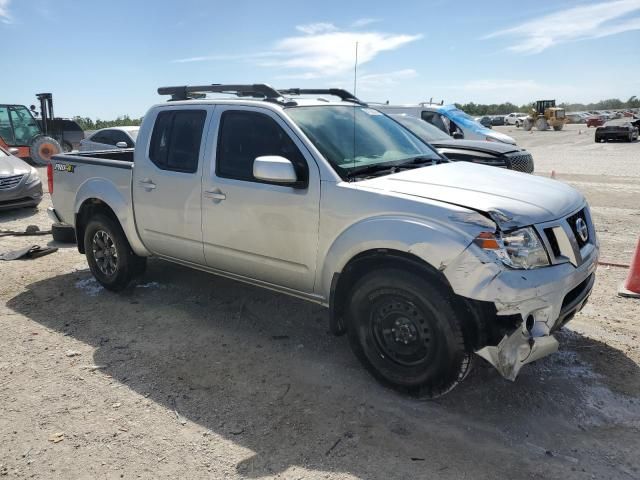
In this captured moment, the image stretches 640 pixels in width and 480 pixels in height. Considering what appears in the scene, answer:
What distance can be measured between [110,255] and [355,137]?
2.99 meters

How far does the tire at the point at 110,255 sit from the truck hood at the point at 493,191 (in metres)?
2.87

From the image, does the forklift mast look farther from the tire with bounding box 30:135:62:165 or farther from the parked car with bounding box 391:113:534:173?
the parked car with bounding box 391:113:534:173

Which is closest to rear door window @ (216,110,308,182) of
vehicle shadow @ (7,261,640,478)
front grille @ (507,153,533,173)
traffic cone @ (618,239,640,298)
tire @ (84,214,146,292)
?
vehicle shadow @ (7,261,640,478)

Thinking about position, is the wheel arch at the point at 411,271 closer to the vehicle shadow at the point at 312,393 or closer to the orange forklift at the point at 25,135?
the vehicle shadow at the point at 312,393

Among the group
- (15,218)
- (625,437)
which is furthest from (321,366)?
(15,218)

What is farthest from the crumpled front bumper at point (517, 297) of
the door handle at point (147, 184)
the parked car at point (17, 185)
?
the parked car at point (17, 185)

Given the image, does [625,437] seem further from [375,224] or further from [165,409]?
[165,409]

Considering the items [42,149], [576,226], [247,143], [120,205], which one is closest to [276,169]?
[247,143]

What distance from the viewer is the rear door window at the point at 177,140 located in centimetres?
456

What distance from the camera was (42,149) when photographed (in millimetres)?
19188

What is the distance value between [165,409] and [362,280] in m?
1.52

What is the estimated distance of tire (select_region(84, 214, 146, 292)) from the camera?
5.33 m

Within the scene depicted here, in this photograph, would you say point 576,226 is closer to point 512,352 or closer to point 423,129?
point 512,352

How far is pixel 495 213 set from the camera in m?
3.05
